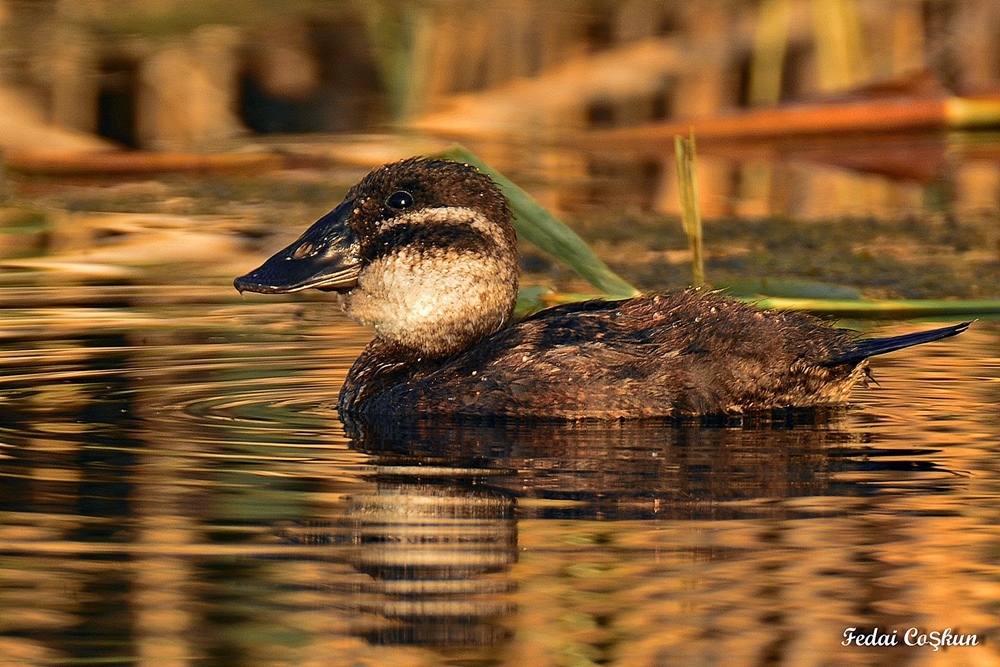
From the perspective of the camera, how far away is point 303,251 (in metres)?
5.80

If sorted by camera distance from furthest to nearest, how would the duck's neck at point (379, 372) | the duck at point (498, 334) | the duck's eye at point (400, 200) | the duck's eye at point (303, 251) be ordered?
the duck's eye at point (303, 251) < the duck's eye at point (400, 200) < the duck's neck at point (379, 372) < the duck at point (498, 334)

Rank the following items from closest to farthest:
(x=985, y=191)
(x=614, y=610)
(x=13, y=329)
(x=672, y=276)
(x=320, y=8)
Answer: (x=614, y=610), (x=13, y=329), (x=672, y=276), (x=985, y=191), (x=320, y=8)

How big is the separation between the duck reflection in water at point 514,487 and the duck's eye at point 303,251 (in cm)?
63

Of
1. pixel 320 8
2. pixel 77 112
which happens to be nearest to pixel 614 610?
pixel 77 112

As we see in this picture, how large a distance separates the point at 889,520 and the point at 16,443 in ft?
7.74

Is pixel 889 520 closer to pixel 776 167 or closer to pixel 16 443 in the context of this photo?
pixel 16 443

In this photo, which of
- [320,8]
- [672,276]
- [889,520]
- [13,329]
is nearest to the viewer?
[889,520]

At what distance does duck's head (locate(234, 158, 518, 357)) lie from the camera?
562 cm

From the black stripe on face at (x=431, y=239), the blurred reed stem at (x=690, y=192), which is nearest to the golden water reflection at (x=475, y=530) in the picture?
the black stripe on face at (x=431, y=239)

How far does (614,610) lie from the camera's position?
11.5 feet

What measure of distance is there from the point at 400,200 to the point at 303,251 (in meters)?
0.35

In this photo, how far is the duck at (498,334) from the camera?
528cm

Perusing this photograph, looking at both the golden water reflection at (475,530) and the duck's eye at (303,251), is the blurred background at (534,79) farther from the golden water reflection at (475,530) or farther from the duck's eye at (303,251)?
the golden water reflection at (475,530)

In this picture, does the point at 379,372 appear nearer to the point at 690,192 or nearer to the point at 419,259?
the point at 419,259
